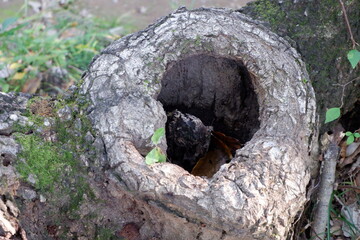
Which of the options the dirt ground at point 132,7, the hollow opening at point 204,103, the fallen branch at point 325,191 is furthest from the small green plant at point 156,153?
the dirt ground at point 132,7

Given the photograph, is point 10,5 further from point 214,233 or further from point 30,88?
point 214,233

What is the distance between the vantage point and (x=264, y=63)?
182 centimetres

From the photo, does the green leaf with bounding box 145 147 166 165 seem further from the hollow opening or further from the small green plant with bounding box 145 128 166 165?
the hollow opening

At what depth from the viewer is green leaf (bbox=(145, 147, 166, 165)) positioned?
1.57 meters

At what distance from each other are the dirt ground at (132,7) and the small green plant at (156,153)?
280 cm

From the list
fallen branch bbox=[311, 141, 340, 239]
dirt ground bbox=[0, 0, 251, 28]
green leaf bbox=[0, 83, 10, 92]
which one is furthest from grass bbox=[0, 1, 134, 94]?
fallen branch bbox=[311, 141, 340, 239]

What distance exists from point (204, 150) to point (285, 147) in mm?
598

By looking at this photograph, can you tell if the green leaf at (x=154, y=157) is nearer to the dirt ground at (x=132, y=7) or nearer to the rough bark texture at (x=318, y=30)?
the rough bark texture at (x=318, y=30)

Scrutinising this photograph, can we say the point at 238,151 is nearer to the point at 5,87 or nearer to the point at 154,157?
the point at 154,157

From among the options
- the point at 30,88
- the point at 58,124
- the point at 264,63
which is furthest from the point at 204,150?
the point at 30,88

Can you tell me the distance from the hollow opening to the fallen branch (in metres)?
0.33

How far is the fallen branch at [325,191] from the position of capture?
6.34 feet

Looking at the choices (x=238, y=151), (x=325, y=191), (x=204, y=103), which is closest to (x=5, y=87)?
(x=204, y=103)

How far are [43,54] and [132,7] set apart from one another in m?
1.43
